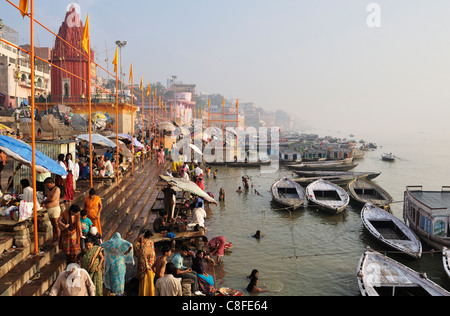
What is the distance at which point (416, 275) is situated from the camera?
9602 mm

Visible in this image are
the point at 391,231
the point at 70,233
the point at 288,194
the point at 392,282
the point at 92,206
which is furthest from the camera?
the point at 288,194

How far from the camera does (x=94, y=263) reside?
230 inches

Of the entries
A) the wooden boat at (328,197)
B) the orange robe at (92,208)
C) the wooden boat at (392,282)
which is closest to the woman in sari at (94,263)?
the orange robe at (92,208)

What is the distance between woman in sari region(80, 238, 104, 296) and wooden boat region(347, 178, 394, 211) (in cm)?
1772

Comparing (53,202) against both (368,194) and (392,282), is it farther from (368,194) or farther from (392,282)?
(368,194)

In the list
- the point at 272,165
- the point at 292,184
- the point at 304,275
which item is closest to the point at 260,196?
the point at 292,184

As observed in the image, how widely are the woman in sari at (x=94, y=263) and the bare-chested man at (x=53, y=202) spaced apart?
1.75 metres

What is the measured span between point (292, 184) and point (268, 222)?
20.9ft

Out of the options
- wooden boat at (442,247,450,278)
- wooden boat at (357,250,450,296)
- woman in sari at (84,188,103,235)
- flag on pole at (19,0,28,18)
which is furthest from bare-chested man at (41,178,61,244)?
wooden boat at (442,247,450,278)

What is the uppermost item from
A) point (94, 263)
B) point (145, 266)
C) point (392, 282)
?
point (94, 263)

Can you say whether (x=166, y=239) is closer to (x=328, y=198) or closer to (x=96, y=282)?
(x=96, y=282)

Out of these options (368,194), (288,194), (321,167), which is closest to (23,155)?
(288,194)

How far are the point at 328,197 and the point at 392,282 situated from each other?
1236 cm

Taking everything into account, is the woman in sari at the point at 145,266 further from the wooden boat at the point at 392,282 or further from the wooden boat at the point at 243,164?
the wooden boat at the point at 243,164
